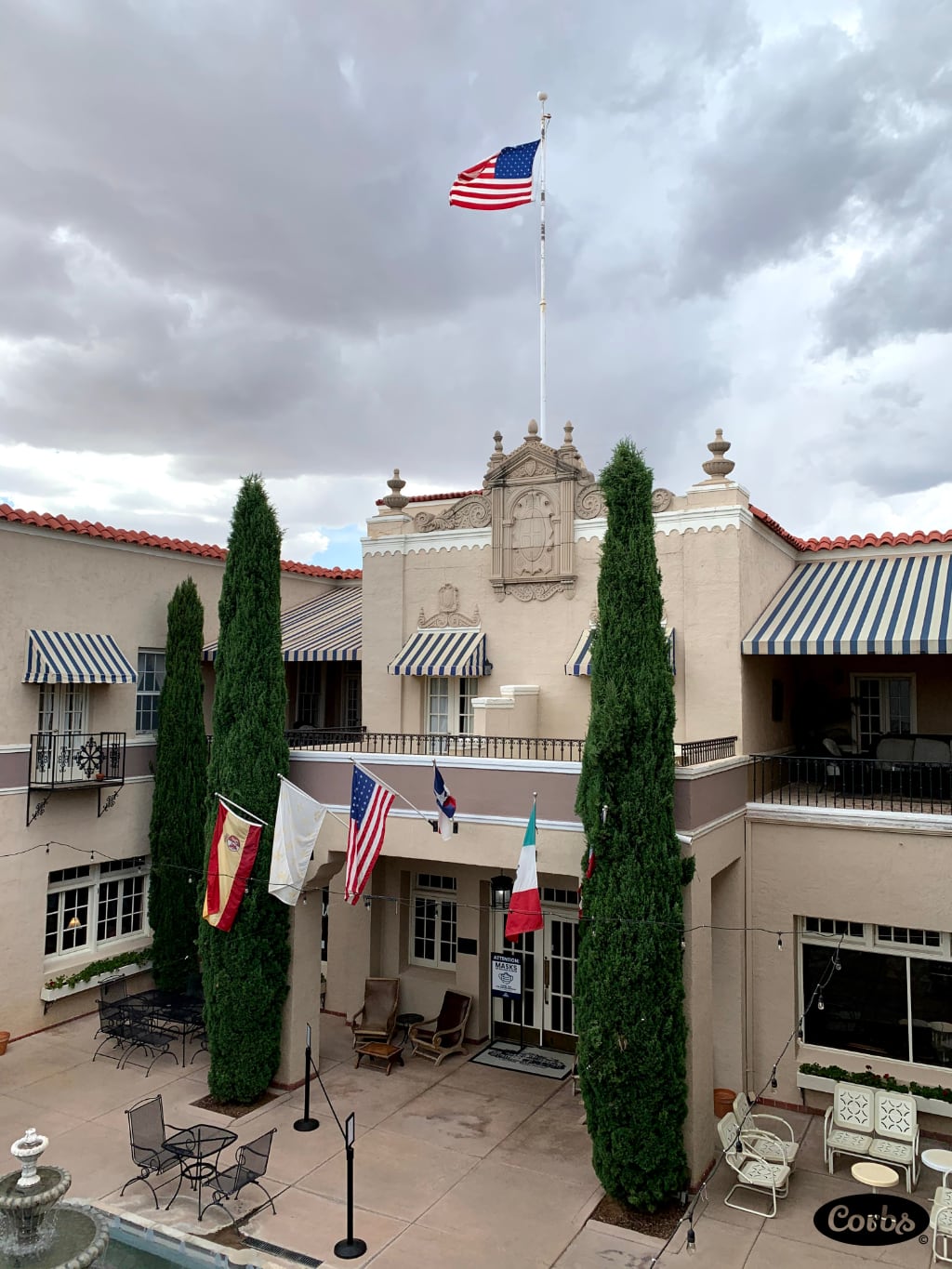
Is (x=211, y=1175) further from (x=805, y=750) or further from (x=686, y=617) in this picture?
(x=805, y=750)

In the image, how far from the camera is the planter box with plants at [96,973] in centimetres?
1752

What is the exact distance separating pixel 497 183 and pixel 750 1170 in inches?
672

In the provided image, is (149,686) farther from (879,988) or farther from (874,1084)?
(874,1084)

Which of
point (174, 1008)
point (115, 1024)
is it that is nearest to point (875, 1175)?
point (174, 1008)

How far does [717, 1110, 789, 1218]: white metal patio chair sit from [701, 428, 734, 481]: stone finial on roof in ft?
32.9

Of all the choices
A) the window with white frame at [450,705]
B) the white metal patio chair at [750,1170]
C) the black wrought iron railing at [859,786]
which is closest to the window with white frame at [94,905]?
the window with white frame at [450,705]

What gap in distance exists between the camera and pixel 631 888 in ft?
38.1

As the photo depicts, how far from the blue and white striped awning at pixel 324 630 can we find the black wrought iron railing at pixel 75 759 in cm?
282

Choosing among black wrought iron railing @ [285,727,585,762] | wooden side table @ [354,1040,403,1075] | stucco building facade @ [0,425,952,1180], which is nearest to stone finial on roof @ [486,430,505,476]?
stucco building facade @ [0,425,952,1180]

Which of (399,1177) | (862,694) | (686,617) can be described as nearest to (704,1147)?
(399,1177)

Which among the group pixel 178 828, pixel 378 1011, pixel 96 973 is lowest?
pixel 378 1011

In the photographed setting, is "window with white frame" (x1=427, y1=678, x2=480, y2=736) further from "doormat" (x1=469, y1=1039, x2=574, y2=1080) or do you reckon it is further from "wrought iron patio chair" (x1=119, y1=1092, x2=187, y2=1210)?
"wrought iron patio chair" (x1=119, y1=1092, x2=187, y2=1210)

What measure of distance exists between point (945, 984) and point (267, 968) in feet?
33.9

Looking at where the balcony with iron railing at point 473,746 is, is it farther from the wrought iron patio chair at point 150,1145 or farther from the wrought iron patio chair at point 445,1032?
the wrought iron patio chair at point 150,1145
